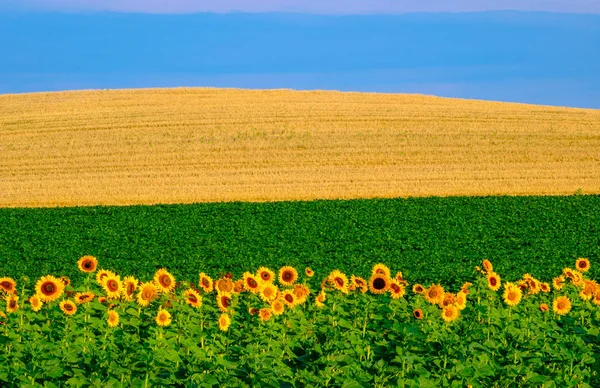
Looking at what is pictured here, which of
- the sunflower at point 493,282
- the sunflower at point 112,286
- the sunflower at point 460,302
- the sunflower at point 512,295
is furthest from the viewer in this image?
the sunflower at point 493,282

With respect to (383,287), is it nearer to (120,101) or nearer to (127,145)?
(127,145)

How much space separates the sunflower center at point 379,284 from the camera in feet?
30.1

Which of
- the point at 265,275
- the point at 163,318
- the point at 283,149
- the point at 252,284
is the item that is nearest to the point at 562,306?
the point at 265,275

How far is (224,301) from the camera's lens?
8.72 meters

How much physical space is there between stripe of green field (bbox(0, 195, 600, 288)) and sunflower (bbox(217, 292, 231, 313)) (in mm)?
8905

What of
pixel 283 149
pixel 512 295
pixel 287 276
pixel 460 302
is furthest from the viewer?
pixel 283 149

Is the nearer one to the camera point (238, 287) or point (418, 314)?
point (418, 314)

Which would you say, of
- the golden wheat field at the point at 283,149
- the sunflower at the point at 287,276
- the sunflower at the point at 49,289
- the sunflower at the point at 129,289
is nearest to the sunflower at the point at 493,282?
the sunflower at the point at 287,276

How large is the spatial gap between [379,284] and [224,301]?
1631 mm

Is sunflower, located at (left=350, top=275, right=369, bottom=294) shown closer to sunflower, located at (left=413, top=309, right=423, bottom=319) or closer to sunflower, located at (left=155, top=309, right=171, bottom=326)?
sunflower, located at (left=413, top=309, right=423, bottom=319)

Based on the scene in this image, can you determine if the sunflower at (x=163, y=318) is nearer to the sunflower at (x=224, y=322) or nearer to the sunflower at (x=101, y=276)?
the sunflower at (x=224, y=322)

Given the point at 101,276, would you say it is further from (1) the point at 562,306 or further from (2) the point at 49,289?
(1) the point at 562,306

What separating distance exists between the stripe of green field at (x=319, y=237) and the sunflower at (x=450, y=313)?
8238 millimetres

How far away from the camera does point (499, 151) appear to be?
3678 centimetres
